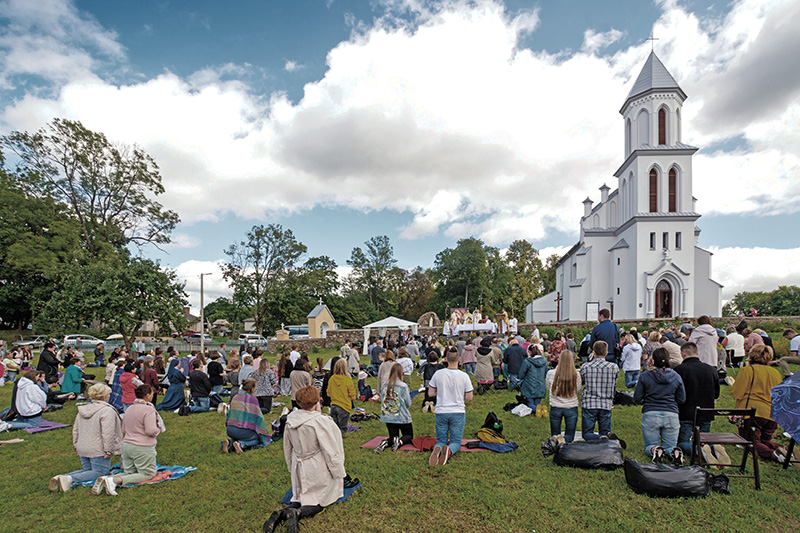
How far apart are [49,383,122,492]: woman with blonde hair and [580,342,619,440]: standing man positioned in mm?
6837

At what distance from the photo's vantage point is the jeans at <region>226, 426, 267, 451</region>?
24.8ft

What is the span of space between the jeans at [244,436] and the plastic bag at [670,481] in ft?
19.6

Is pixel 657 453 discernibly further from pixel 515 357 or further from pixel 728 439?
pixel 515 357

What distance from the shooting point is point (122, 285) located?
Result: 2088 cm

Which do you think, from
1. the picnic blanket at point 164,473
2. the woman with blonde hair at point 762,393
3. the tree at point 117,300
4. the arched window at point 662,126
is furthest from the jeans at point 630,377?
the arched window at point 662,126

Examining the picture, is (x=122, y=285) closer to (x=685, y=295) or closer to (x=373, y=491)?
(x=373, y=491)

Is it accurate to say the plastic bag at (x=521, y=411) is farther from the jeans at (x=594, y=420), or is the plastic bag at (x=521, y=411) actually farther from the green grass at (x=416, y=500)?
the jeans at (x=594, y=420)

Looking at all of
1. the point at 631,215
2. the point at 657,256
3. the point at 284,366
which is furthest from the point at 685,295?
the point at 284,366

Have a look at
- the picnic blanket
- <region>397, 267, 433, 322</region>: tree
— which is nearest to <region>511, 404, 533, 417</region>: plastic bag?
the picnic blanket

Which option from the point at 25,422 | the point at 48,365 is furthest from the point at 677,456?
the point at 48,365

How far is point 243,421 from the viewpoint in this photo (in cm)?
755

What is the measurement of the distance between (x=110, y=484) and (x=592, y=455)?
641cm

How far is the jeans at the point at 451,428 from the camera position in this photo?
254 inches

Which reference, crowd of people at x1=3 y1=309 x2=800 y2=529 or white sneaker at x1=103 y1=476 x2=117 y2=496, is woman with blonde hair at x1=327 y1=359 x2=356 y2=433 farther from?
white sneaker at x1=103 y1=476 x2=117 y2=496
